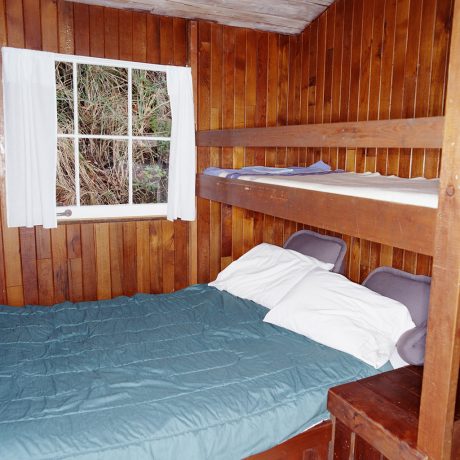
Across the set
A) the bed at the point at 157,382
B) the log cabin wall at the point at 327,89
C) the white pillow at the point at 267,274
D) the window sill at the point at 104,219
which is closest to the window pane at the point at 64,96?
the window sill at the point at 104,219

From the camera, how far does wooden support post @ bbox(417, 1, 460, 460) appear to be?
1.19m

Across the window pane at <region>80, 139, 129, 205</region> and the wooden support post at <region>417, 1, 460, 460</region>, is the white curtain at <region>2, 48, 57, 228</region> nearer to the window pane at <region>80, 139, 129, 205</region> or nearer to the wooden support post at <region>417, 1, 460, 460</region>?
the window pane at <region>80, 139, 129, 205</region>

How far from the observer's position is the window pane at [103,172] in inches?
114

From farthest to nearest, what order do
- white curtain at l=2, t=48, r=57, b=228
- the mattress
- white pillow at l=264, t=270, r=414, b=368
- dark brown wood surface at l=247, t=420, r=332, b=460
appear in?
white curtain at l=2, t=48, r=57, b=228 < white pillow at l=264, t=270, r=414, b=368 < dark brown wood surface at l=247, t=420, r=332, b=460 < the mattress

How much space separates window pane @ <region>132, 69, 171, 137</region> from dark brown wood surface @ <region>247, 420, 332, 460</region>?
2.04 m

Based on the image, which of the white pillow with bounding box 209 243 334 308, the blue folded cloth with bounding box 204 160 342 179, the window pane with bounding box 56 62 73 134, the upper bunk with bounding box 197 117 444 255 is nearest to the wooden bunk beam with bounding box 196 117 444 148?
the upper bunk with bounding box 197 117 444 255

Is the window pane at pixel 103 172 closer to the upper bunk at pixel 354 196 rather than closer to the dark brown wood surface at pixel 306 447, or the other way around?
the upper bunk at pixel 354 196

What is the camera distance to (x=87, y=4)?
8.93 feet

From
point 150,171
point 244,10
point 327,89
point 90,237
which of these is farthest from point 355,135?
point 90,237

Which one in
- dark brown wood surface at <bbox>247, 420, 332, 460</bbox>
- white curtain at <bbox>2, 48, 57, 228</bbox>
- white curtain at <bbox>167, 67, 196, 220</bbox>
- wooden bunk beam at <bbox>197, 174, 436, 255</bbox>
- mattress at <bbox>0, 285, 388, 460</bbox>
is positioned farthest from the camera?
white curtain at <bbox>167, 67, 196, 220</bbox>

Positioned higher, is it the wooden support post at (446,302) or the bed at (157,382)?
the wooden support post at (446,302)

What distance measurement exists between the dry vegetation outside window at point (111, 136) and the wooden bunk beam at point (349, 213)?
880 mm

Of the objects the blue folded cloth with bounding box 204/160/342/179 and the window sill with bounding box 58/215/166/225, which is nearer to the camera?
the blue folded cloth with bounding box 204/160/342/179

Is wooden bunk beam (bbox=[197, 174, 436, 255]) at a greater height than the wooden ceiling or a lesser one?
lesser
